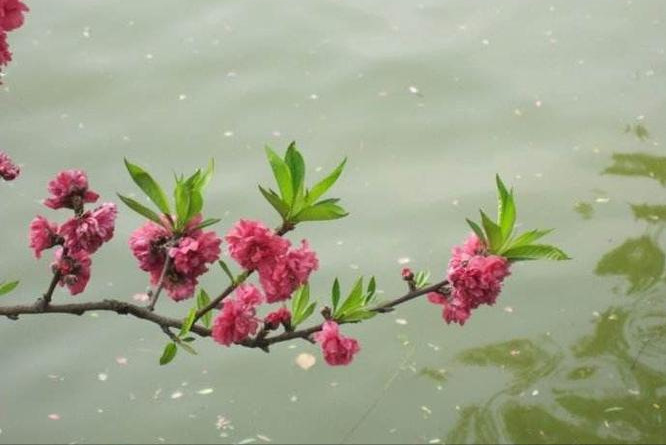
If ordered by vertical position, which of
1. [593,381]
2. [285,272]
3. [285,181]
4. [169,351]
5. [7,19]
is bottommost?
[593,381]

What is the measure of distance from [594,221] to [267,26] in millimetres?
1123

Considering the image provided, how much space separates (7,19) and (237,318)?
0.44 meters

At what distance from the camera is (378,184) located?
8.08ft

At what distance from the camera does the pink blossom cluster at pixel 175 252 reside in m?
1.19

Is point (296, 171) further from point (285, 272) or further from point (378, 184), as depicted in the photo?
point (378, 184)

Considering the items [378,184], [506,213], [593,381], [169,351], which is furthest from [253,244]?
[378,184]

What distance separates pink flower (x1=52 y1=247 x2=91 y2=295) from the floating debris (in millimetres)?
870

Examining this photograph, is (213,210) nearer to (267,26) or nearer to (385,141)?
(385,141)

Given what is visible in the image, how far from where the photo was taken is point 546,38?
2930 millimetres

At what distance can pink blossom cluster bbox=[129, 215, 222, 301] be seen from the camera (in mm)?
1189

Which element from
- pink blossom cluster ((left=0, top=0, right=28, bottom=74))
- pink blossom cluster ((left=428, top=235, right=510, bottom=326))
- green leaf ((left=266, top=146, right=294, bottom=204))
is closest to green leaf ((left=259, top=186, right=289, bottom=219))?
green leaf ((left=266, top=146, right=294, bottom=204))

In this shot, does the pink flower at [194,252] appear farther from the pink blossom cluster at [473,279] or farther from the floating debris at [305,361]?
the floating debris at [305,361]

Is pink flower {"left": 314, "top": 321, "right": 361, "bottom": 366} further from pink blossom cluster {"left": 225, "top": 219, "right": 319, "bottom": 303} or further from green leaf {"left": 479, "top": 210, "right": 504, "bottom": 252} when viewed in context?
green leaf {"left": 479, "top": 210, "right": 504, "bottom": 252}

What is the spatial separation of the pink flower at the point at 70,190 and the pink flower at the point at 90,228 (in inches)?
0.7
